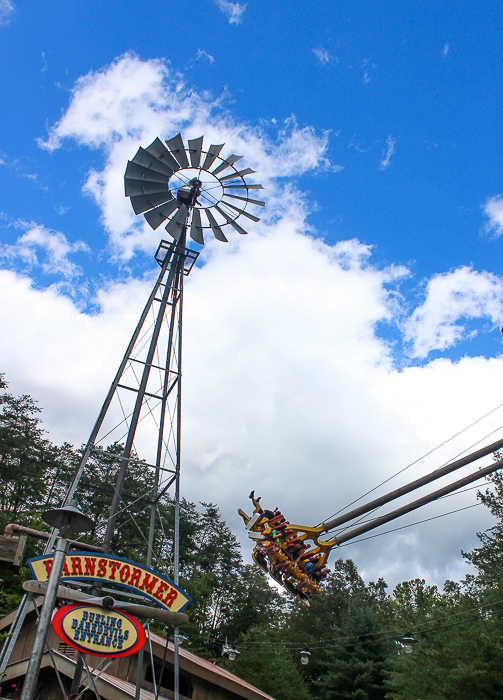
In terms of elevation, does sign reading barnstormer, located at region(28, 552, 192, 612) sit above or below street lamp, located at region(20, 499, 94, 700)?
above

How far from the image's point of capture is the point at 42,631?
5.53 m

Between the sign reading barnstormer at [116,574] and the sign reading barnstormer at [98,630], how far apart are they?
4.46 feet

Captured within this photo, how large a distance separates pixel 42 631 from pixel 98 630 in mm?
2772

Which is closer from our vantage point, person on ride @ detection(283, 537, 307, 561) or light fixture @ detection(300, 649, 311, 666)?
person on ride @ detection(283, 537, 307, 561)

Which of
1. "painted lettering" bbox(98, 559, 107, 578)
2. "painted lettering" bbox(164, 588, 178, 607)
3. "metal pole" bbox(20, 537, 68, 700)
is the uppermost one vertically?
"painted lettering" bbox(98, 559, 107, 578)

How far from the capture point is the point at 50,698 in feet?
45.9

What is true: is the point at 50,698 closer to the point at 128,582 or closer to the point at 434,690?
the point at 128,582

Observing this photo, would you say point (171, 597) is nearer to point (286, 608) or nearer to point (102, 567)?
point (102, 567)

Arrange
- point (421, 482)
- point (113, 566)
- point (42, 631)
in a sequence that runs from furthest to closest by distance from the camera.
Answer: point (113, 566), point (421, 482), point (42, 631)

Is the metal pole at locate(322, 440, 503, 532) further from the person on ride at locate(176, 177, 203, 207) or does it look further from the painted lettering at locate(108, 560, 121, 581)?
the person on ride at locate(176, 177, 203, 207)

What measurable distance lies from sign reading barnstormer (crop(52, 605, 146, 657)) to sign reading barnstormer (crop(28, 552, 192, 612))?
53.6 inches

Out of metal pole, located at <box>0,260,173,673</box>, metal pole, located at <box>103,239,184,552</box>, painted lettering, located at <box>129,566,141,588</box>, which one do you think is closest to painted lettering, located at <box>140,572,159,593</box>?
painted lettering, located at <box>129,566,141,588</box>

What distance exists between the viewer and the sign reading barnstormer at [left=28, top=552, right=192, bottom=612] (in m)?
9.26

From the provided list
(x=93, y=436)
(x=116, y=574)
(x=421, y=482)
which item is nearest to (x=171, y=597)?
(x=116, y=574)
